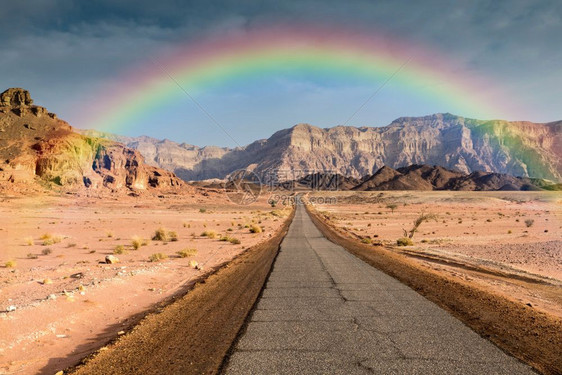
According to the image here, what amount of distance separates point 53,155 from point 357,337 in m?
94.5

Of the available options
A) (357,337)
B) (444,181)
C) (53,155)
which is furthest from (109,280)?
(444,181)

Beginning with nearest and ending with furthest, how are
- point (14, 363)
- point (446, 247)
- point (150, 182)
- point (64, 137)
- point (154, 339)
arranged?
point (14, 363)
point (154, 339)
point (446, 247)
point (64, 137)
point (150, 182)

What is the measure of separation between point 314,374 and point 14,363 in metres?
4.85

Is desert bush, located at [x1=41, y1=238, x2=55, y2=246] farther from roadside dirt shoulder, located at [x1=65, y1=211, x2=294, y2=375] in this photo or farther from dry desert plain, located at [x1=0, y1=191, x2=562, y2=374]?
roadside dirt shoulder, located at [x1=65, y1=211, x2=294, y2=375]

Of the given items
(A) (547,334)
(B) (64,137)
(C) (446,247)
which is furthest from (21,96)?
(A) (547,334)

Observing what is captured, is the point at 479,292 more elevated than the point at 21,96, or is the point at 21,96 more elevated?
the point at 21,96

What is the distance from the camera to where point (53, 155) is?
80.8 meters

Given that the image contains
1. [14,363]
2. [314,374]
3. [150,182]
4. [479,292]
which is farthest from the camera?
[150,182]

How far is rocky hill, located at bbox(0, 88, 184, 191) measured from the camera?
2995 inches

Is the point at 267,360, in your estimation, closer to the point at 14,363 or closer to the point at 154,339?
the point at 154,339

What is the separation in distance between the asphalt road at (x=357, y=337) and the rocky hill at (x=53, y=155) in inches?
3235

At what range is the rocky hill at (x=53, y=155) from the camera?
250ft

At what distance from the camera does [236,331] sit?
625 cm

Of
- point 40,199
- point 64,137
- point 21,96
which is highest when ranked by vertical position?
point 21,96
